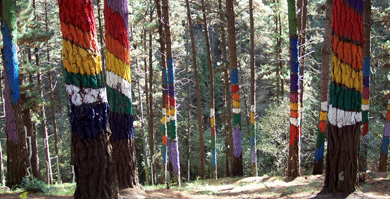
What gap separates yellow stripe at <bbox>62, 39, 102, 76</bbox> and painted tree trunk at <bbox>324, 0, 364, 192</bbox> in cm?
353

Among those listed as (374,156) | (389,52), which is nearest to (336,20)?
(389,52)

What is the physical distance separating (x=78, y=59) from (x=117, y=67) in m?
1.42

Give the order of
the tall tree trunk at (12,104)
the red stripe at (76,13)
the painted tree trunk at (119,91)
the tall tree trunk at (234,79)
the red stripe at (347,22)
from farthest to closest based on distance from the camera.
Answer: the tall tree trunk at (234,79) < the tall tree trunk at (12,104) < the painted tree trunk at (119,91) < the red stripe at (347,22) < the red stripe at (76,13)

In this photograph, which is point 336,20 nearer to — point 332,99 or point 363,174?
point 332,99

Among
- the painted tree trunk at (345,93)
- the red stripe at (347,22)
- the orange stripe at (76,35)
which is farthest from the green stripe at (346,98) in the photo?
the orange stripe at (76,35)

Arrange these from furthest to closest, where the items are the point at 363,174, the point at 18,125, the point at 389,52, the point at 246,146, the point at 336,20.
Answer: the point at 246,146, the point at 389,52, the point at 18,125, the point at 363,174, the point at 336,20

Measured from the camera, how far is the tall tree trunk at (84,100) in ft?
12.3

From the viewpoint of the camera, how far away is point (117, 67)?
17.0 feet

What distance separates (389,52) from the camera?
526 inches

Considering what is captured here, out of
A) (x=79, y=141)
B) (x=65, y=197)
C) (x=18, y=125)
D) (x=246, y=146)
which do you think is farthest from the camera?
(x=246, y=146)

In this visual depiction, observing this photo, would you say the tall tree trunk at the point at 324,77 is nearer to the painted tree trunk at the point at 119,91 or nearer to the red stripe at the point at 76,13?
the painted tree trunk at the point at 119,91

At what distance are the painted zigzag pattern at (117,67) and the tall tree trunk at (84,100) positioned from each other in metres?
1.33

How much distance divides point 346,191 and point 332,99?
1422mm

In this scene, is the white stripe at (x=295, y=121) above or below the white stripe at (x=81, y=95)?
below
